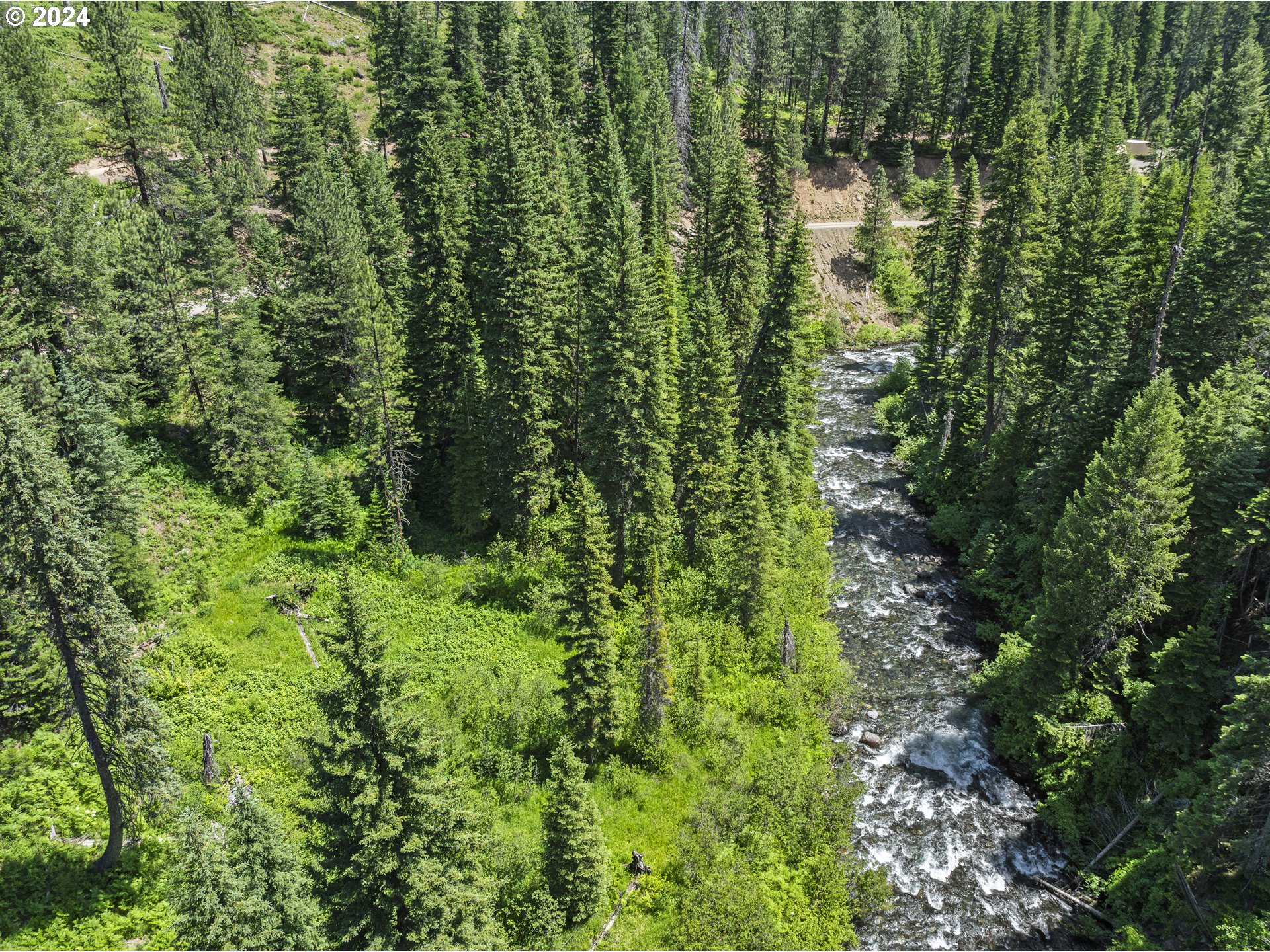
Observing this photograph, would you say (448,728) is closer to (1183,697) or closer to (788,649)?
(788,649)

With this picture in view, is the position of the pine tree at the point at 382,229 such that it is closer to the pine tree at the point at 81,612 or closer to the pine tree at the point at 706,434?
the pine tree at the point at 706,434

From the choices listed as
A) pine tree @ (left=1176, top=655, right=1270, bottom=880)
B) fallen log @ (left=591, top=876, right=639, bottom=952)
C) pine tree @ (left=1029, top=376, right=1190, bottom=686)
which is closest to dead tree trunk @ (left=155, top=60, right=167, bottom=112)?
fallen log @ (left=591, top=876, right=639, bottom=952)

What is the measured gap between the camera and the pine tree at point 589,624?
29.4 meters

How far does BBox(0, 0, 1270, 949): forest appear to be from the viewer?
23609 mm

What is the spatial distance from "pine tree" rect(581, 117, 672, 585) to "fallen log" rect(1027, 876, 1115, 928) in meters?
22.0

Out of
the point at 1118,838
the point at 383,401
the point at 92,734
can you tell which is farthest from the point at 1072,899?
the point at 383,401

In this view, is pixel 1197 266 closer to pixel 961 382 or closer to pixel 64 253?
pixel 961 382

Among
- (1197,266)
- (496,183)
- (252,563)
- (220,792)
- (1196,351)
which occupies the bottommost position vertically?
(220,792)

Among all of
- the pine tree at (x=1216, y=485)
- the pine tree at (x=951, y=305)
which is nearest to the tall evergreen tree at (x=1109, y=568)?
the pine tree at (x=1216, y=485)

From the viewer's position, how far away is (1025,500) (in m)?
41.5

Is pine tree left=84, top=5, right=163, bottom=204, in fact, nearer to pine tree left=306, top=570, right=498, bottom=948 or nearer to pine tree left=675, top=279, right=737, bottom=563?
pine tree left=675, top=279, right=737, bottom=563

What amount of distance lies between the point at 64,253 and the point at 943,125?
106202 millimetres

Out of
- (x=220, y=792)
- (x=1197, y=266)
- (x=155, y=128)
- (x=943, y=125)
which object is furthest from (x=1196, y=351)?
(x=943, y=125)

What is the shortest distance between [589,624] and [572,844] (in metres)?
8.04
